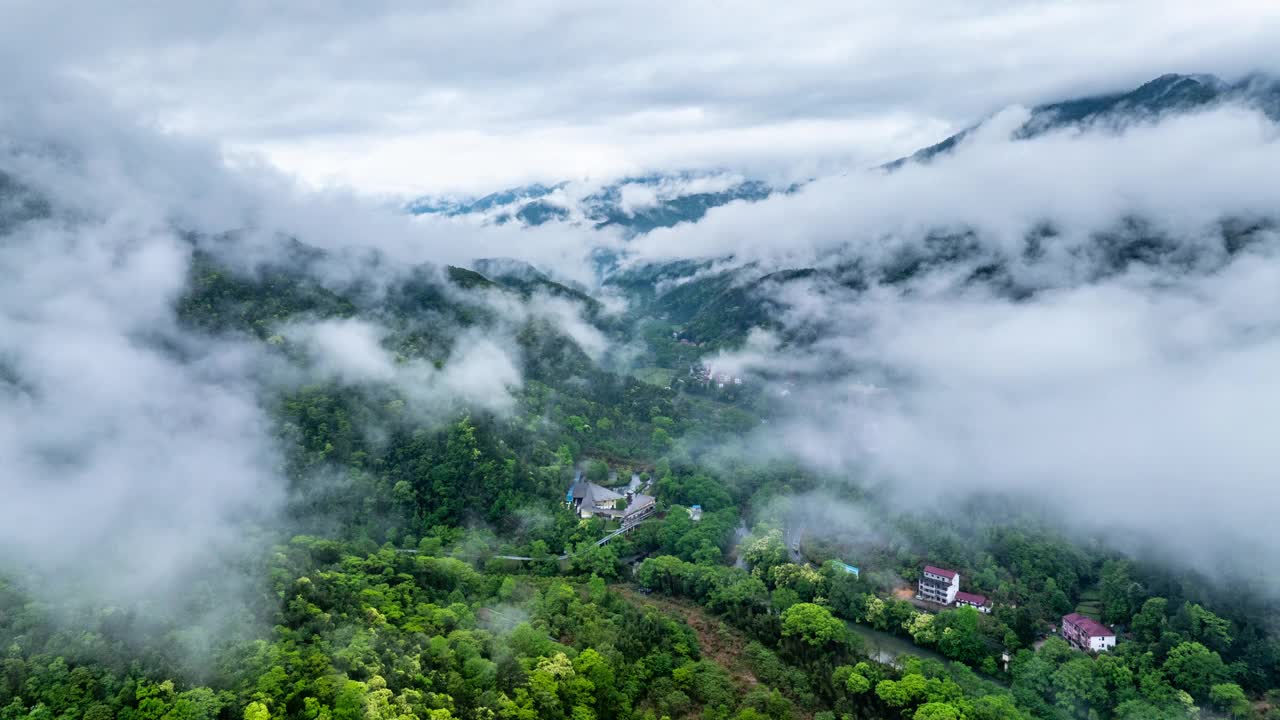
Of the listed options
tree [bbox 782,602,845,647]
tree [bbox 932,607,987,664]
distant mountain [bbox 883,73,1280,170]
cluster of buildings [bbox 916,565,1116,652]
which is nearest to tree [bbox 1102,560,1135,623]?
cluster of buildings [bbox 916,565,1116,652]

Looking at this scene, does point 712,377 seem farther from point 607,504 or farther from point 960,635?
point 960,635

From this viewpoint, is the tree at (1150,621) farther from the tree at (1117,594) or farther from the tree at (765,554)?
the tree at (765,554)

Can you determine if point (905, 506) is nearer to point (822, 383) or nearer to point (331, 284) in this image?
point (822, 383)

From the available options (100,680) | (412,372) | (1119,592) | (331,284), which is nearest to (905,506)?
(1119,592)

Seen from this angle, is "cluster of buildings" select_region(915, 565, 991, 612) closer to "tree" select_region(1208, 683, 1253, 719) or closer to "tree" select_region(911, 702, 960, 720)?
"tree" select_region(1208, 683, 1253, 719)

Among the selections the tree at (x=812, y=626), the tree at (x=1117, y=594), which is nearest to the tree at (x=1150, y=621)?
the tree at (x=1117, y=594)

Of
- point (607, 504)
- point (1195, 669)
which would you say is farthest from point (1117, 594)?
point (607, 504)
